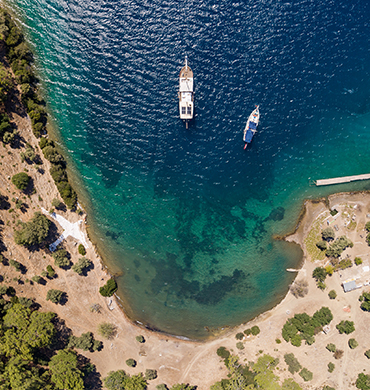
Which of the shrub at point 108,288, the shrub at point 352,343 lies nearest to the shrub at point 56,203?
the shrub at point 108,288

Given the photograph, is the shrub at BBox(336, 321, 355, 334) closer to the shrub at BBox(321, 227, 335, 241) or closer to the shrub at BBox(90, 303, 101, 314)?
the shrub at BBox(321, 227, 335, 241)

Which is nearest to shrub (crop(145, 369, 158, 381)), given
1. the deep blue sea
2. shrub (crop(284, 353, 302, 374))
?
the deep blue sea

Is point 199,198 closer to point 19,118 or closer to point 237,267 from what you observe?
point 237,267

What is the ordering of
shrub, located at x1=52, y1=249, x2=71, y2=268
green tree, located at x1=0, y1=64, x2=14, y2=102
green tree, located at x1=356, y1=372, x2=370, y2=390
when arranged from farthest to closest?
green tree, located at x1=356, y1=372, x2=370, y2=390
shrub, located at x1=52, y1=249, x2=71, y2=268
green tree, located at x1=0, y1=64, x2=14, y2=102

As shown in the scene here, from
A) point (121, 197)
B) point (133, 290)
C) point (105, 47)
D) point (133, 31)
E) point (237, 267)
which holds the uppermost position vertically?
point (133, 31)

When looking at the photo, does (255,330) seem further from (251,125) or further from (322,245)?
(251,125)

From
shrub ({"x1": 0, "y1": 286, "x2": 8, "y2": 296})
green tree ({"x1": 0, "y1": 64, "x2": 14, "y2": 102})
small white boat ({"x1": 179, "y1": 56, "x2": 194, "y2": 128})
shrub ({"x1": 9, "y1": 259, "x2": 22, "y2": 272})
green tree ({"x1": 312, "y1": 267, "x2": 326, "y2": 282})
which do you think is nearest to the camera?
shrub ({"x1": 0, "y1": 286, "x2": 8, "y2": 296})

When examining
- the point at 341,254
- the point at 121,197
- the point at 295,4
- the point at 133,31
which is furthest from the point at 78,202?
the point at 295,4
